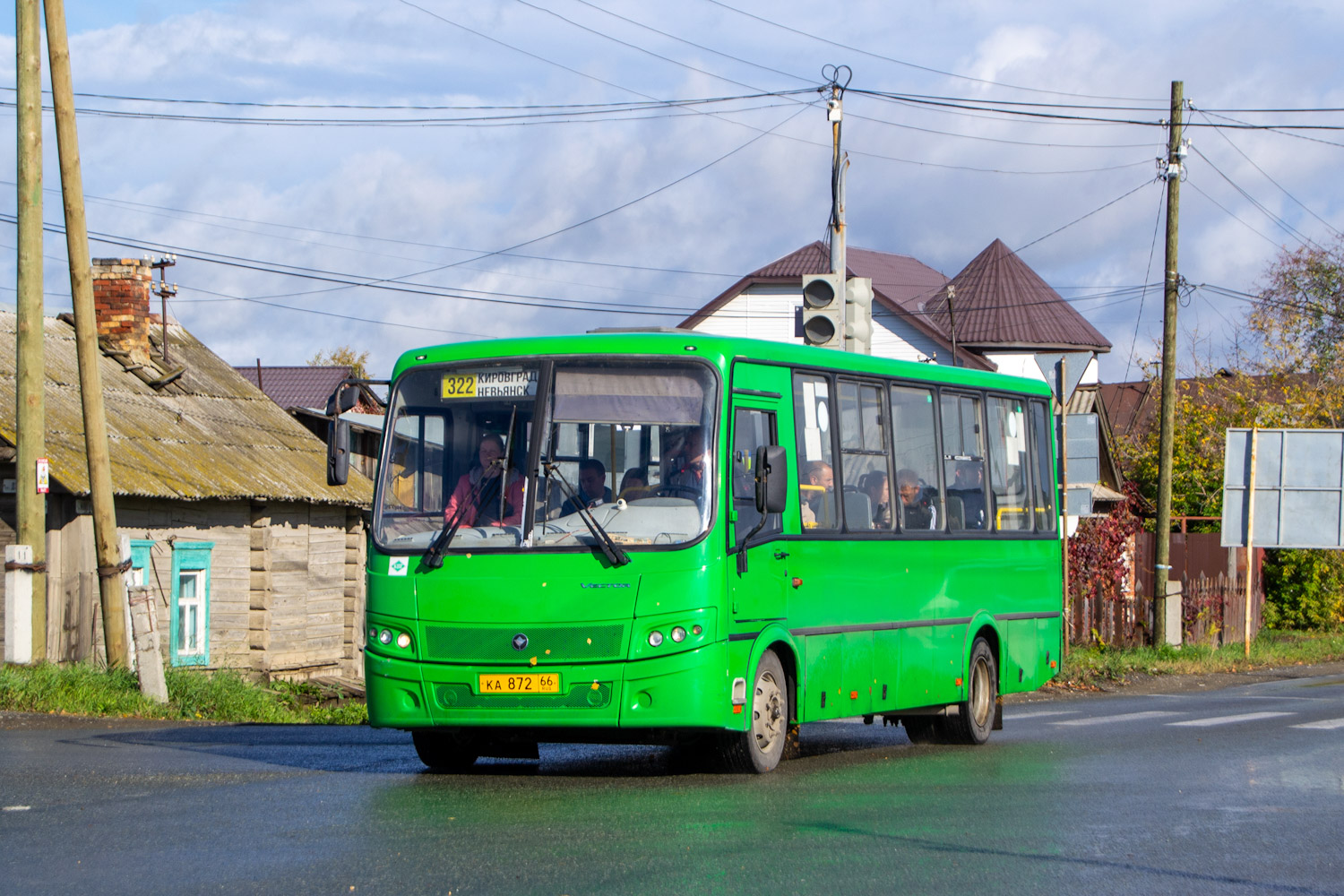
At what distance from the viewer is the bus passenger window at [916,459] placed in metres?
12.5

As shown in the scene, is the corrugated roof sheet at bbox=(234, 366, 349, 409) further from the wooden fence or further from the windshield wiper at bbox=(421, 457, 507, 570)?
the windshield wiper at bbox=(421, 457, 507, 570)

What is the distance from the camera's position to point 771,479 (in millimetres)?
10047

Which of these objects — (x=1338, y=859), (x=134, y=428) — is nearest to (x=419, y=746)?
(x=1338, y=859)

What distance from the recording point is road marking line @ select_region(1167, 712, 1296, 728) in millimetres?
15711

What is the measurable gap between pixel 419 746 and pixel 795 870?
4419 millimetres

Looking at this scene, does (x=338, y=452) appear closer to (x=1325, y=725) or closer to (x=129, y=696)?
(x=129, y=696)

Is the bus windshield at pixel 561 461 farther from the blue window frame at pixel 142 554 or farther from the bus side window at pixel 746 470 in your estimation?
the blue window frame at pixel 142 554

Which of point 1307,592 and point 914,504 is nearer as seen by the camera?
point 914,504

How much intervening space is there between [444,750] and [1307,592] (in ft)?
91.0

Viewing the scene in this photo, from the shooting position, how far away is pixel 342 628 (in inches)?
1084

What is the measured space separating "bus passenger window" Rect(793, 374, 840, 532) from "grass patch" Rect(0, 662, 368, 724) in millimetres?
7273

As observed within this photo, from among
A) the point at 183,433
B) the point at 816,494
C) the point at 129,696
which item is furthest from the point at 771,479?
the point at 183,433

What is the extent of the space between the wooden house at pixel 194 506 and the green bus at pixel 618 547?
940 cm

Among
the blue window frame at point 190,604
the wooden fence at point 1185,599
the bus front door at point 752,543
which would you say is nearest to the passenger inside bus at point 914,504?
the bus front door at point 752,543
